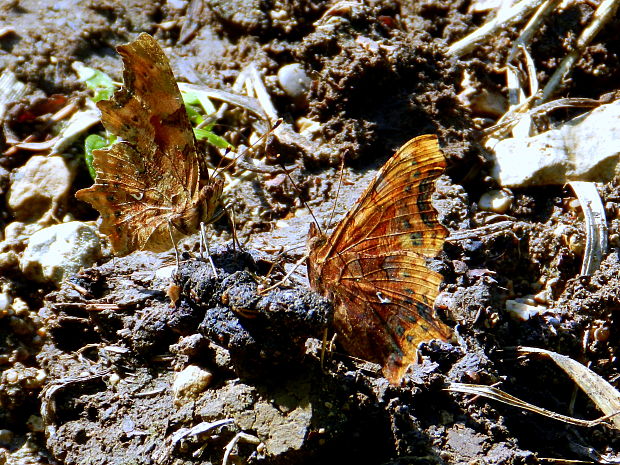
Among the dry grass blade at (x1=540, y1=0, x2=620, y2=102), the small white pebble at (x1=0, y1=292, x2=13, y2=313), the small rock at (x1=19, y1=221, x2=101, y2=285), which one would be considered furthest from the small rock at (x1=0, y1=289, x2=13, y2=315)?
the dry grass blade at (x1=540, y1=0, x2=620, y2=102)

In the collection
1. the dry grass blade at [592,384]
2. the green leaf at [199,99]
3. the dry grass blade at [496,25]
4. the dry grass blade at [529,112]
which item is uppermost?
the dry grass blade at [496,25]

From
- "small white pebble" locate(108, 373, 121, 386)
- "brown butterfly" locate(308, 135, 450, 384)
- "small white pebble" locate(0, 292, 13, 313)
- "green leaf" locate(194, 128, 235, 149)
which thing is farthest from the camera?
"green leaf" locate(194, 128, 235, 149)

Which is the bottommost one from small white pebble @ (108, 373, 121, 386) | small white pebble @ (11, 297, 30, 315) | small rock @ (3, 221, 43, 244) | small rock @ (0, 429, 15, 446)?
small rock @ (0, 429, 15, 446)

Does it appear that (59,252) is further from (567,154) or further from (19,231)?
Answer: (567,154)

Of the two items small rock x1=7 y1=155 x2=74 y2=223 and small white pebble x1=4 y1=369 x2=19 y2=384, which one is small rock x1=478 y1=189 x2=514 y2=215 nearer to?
small rock x1=7 y1=155 x2=74 y2=223

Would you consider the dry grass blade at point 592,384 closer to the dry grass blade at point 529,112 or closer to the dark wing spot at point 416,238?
the dark wing spot at point 416,238

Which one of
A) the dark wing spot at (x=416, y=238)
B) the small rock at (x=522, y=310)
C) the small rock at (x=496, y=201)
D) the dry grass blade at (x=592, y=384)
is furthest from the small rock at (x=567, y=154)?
the dark wing spot at (x=416, y=238)
